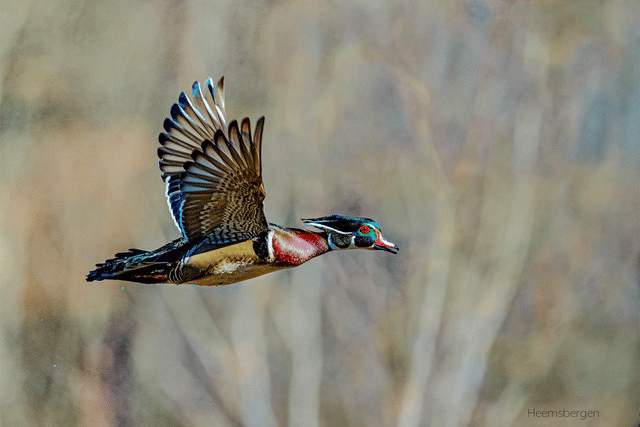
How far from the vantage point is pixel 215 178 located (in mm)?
1661

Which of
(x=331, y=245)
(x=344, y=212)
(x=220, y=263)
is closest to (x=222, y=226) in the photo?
(x=220, y=263)

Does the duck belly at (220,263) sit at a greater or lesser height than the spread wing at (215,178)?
lesser

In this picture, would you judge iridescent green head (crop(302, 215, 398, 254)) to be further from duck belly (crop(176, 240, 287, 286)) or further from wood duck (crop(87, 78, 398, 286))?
duck belly (crop(176, 240, 287, 286))

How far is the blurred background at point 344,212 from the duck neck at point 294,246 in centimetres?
154

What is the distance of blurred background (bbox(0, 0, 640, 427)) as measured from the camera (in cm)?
338

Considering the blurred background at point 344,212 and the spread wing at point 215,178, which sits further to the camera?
the blurred background at point 344,212

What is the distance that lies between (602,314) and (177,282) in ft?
7.65

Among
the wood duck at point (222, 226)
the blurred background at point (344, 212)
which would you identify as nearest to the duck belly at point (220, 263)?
the wood duck at point (222, 226)

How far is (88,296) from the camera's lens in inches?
134

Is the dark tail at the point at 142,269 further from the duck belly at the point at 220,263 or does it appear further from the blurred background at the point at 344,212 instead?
the blurred background at the point at 344,212

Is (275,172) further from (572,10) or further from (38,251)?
(572,10)

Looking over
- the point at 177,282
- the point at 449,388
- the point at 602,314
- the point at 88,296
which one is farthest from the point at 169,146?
the point at 602,314

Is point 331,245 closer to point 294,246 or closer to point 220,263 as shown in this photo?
point 294,246

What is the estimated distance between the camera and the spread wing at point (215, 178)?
1.62 m
